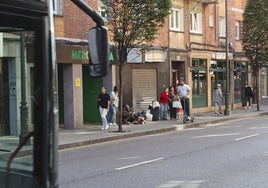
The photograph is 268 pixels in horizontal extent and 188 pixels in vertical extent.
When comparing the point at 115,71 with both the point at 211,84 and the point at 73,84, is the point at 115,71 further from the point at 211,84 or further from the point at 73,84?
the point at 211,84

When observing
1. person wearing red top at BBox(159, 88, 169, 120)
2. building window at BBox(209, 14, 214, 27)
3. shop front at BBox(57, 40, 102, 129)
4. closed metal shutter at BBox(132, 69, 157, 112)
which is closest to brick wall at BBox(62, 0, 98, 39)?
shop front at BBox(57, 40, 102, 129)

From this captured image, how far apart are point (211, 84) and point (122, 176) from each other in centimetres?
2493

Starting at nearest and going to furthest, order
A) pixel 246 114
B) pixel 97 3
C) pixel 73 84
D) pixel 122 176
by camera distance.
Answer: pixel 122 176, pixel 73 84, pixel 97 3, pixel 246 114

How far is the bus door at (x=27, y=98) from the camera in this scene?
338 centimetres

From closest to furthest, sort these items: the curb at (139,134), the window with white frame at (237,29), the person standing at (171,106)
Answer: the curb at (139,134) → the person standing at (171,106) → the window with white frame at (237,29)

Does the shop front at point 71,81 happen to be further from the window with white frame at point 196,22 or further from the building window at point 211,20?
the building window at point 211,20

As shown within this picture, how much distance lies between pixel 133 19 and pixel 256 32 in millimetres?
15408

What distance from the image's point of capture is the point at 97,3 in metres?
23.5

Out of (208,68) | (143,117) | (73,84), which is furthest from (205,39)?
(73,84)

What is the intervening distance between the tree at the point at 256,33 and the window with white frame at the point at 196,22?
117 inches

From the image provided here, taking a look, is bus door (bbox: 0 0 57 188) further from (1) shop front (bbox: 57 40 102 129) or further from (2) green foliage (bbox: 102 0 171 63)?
(1) shop front (bbox: 57 40 102 129)

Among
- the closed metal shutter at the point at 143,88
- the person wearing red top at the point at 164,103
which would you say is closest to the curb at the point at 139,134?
the person wearing red top at the point at 164,103

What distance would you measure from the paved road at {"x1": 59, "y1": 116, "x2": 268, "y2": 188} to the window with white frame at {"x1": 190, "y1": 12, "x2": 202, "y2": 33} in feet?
53.3

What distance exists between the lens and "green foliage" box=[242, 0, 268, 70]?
32.2 m
